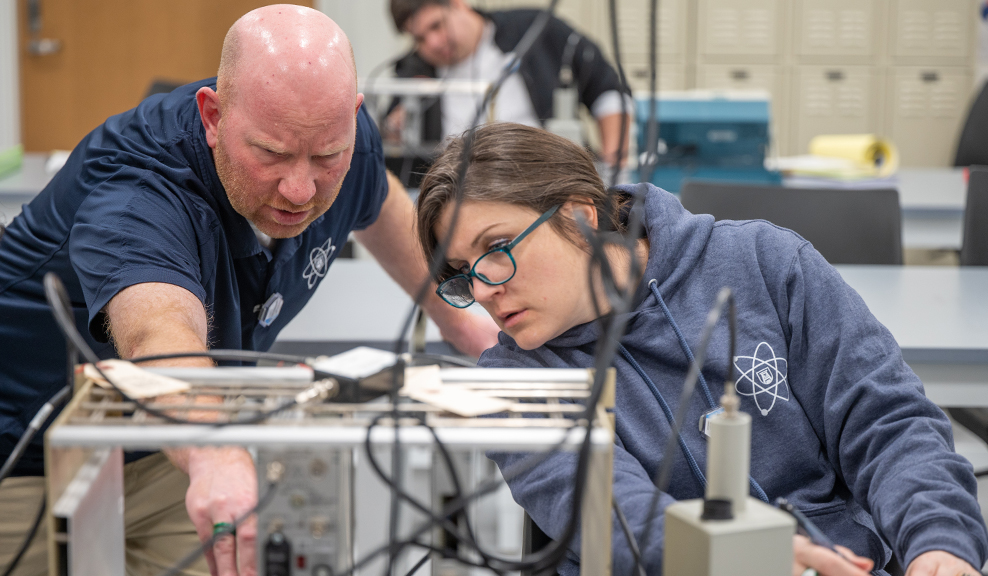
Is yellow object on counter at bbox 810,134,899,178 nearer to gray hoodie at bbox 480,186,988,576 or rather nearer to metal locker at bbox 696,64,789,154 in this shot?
metal locker at bbox 696,64,789,154

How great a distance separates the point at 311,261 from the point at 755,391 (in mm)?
758

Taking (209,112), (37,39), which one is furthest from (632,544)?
(37,39)

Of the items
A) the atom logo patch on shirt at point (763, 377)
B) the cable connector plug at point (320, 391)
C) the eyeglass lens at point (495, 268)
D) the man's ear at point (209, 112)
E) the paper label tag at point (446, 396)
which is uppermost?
the man's ear at point (209, 112)

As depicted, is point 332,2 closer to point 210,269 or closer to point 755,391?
point 210,269

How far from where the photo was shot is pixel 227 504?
67 cm

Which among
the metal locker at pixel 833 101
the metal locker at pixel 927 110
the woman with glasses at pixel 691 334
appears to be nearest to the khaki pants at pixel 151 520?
the woman with glasses at pixel 691 334

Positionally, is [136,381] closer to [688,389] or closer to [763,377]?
[688,389]

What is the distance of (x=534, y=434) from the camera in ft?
2.11

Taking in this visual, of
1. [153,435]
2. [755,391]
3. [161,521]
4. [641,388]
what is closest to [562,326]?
[641,388]

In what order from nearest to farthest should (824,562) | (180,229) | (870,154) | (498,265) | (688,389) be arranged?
(688,389) < (824,562) < (498,265) < (180,229) < (870,154)

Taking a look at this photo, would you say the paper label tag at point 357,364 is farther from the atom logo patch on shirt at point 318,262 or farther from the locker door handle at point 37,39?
the locker door handle at point 37,39

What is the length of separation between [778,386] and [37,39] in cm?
492

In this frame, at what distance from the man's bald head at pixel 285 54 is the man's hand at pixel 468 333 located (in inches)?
20.2

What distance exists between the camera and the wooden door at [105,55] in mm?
4871
